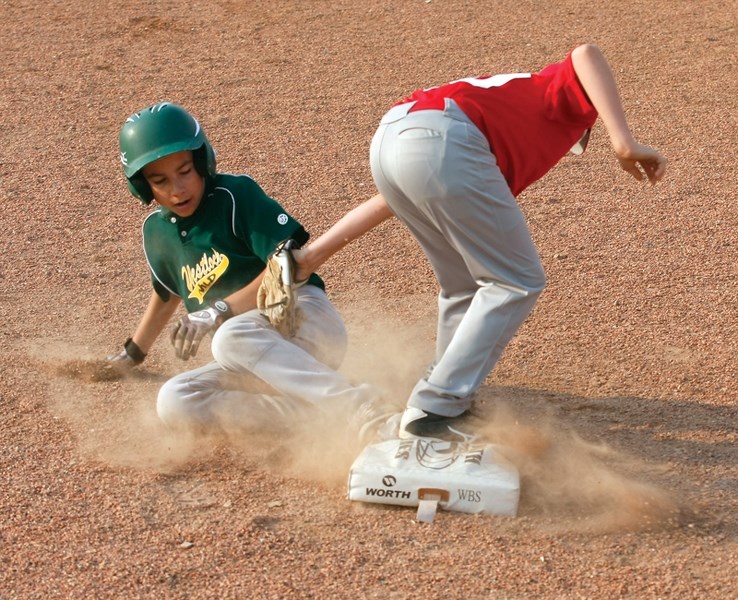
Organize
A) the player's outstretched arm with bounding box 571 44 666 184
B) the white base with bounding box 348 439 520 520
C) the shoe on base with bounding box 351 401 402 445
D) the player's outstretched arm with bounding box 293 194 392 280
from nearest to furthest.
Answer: the player's outstretched arm with bounding box 571 44 666 184 → the white base with bounding box 348 439 520 520 → the player's outstretched arm with bounding box 293 194 392 280 → the shoe on base with bounding box 351 401 402 445

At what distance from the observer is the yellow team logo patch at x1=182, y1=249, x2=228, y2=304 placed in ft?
13.2

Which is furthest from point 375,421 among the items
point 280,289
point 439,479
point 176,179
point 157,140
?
point 157,140

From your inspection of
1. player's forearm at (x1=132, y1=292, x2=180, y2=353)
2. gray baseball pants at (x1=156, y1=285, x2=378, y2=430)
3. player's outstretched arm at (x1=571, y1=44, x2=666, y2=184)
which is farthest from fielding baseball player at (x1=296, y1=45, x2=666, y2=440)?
player's forearm at (x1=132, y1=292, x2=180, y2=353)

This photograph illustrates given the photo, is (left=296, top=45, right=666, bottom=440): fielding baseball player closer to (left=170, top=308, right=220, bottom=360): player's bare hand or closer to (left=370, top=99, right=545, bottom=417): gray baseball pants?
(left=370, top=99, right=545, bottom=417): gray baseball pants

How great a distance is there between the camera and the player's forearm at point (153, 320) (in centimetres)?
430

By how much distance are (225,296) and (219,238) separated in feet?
0.70

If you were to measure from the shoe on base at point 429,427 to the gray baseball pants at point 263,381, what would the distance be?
261 millimetres

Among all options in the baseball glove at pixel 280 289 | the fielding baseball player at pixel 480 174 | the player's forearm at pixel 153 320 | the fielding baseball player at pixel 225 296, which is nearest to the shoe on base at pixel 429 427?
the fielding baseball player at pixel 480 174

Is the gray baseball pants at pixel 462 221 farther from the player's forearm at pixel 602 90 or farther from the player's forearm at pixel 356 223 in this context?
the player's forearm at pixel 602 90

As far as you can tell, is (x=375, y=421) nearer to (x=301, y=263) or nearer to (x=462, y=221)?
(x=301, y=263)

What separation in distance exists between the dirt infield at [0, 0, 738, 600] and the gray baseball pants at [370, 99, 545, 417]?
43cm

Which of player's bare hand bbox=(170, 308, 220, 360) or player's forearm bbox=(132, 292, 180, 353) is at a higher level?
player's bare hand bbox=(170, 308, 220, 360)

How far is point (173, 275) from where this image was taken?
4164mm

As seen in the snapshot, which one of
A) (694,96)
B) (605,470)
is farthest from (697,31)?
(605,470)
